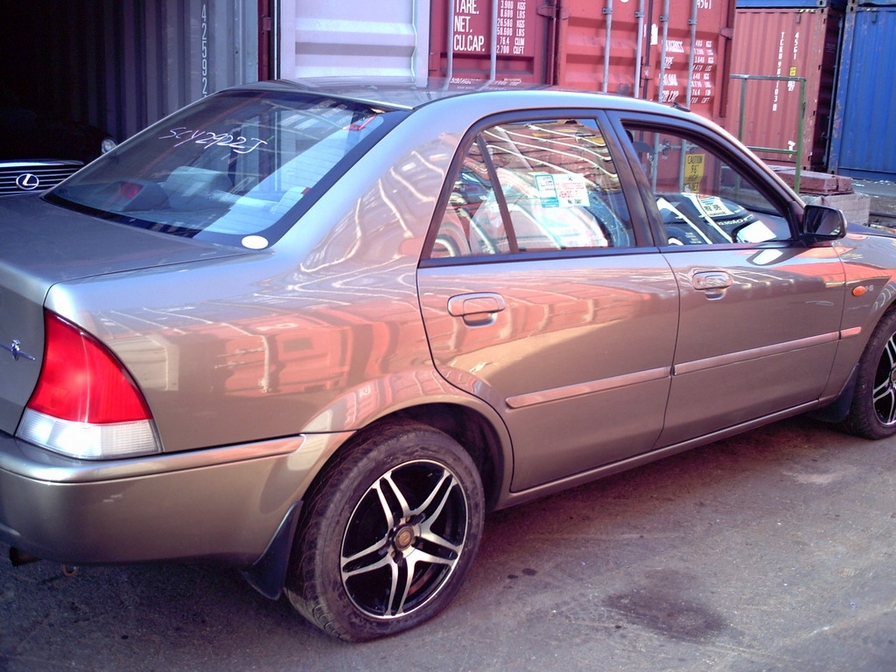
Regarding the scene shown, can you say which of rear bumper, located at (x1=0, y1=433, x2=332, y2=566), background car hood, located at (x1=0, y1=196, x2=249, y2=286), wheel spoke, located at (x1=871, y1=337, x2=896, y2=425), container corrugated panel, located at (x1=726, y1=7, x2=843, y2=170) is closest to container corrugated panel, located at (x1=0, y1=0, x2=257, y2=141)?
background car hood, located at (x1=0, y1=196, x2=249, y2=286)

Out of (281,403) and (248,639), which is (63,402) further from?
(248,639)

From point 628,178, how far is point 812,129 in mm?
14620

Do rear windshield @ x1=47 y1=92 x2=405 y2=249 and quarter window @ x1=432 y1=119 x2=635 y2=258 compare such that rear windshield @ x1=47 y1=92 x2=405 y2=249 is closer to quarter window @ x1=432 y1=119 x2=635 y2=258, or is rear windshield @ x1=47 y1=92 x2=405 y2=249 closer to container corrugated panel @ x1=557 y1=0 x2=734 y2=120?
quarter window @ x1=432 y1=119 x2=635 y2=258

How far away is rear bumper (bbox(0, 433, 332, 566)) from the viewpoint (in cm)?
239

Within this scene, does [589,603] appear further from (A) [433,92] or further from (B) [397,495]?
(A) [433,92]

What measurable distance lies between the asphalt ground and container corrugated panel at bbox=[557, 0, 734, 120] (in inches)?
178

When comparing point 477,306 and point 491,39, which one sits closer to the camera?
point 477,306

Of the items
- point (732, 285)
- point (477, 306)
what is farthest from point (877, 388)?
point (477, 306)

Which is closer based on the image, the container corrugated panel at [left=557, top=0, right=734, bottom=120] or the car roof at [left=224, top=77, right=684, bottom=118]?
the car roof at [left=224, top=77, right=684, bottom=118]

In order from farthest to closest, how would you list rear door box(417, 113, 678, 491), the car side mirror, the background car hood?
the car side mirror → rear door box(417, 113, 678, 491) → the background car hood

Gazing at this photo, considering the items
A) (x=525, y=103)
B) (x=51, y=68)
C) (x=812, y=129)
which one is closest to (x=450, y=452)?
(x=525, y=103)

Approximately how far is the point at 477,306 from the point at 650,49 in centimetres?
598

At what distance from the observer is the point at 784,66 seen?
16703 millimetres

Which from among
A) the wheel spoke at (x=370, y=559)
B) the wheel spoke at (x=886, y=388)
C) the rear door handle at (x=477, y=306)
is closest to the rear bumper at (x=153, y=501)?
the wheel spoke at (x=370, y=559)
